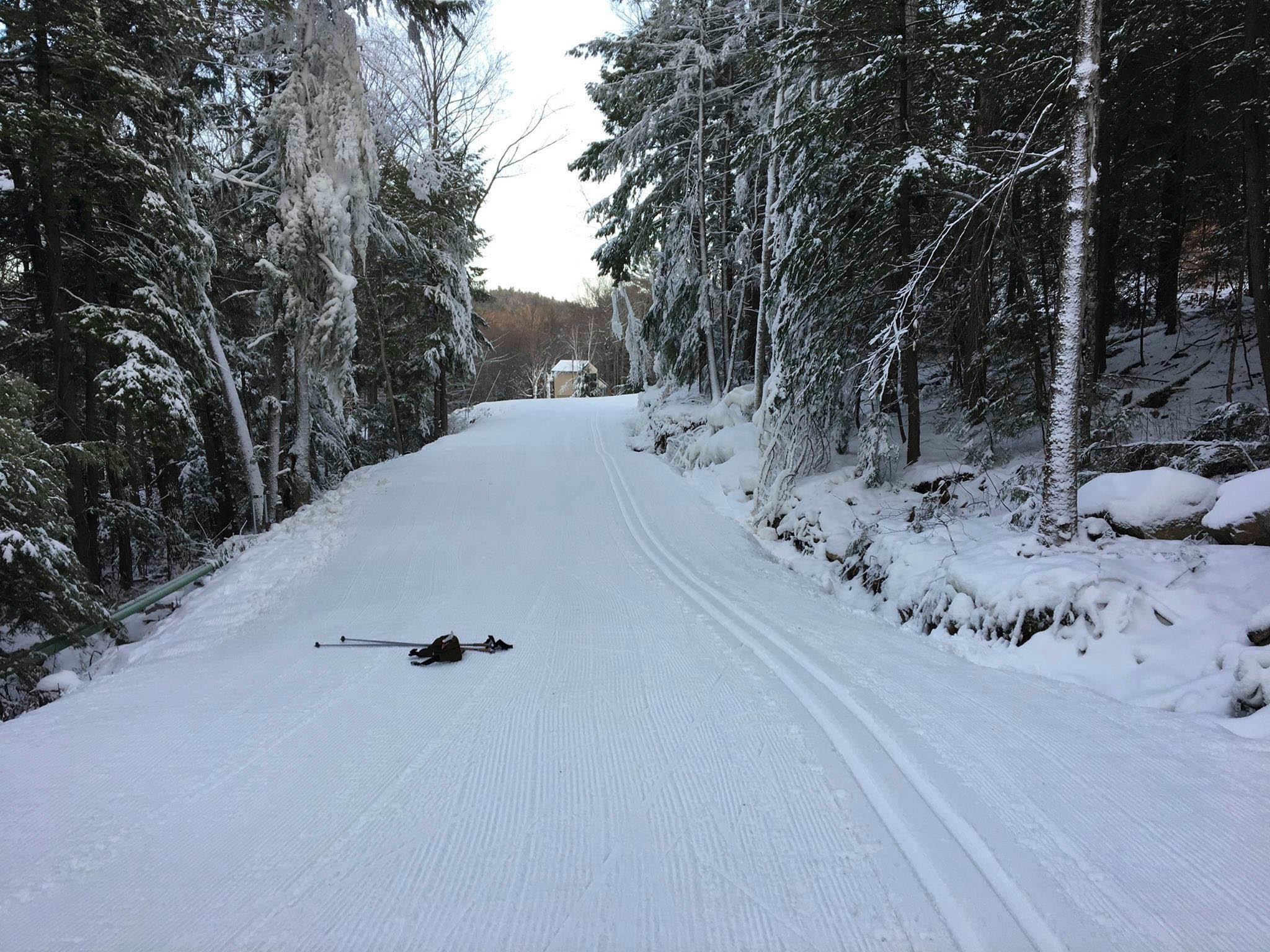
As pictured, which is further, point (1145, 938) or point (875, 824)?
point (875, 824)

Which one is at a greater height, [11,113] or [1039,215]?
[11,113]

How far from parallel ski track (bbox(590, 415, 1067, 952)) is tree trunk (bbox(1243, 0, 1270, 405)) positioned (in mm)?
6150

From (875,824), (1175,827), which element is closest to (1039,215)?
(1175,827)

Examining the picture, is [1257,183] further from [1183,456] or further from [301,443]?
[301,443]

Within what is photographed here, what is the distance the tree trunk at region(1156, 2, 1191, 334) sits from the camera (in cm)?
995

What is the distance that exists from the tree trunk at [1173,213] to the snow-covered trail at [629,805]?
1067cm

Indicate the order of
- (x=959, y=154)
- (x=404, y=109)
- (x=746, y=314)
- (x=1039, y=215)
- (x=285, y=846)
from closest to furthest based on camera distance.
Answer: (x=285, y=846)
(x=959, y=154)
(x=1039, y=215)
(x=404, y=109)
(x=746, y=314)

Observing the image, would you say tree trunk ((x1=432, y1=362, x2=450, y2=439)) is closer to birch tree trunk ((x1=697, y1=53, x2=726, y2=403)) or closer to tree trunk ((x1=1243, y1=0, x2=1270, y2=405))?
birch tree trunk ((x1=697, y1=53, x2=726, y2=403))

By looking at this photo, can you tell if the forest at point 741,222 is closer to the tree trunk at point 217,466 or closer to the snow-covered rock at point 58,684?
the tree trunk at point 217,466

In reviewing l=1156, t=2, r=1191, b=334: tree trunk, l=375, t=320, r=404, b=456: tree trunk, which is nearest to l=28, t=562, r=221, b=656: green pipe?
l=375, t=320, r=404, b=456: tree trunk

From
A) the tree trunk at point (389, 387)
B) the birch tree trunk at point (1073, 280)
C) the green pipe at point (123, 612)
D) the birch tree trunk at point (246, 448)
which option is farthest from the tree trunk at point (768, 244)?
the tree trunk at point (389, 387)

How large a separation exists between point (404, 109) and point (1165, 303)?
16175 millimetres

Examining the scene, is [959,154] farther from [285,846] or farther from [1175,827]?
[285,846]

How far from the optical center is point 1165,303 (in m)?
12.2
